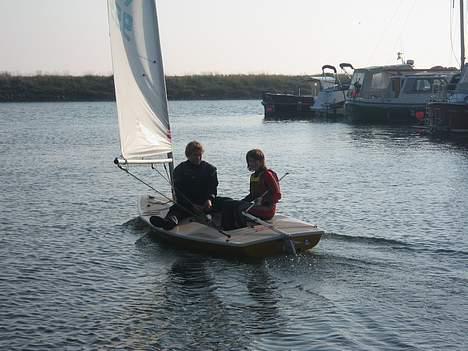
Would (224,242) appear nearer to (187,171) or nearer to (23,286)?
(187,171)

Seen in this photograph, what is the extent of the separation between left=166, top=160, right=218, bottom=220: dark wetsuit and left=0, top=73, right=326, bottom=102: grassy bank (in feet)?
312

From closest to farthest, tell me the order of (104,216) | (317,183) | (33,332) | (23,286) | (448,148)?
1. (33,332)
2. (23,286)
3. (104,216)
4. (317,183)
5. (448,148)

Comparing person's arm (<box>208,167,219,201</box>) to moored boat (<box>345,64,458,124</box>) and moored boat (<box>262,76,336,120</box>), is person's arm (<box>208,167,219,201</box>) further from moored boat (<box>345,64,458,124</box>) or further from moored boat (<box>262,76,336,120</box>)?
moored boat (<box>262,76,336,120</box>)

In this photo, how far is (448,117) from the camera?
40.2m

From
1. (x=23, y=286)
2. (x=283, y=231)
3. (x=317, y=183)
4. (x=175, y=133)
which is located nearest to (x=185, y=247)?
(x=283, y=231)

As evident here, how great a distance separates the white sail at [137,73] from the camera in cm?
1647

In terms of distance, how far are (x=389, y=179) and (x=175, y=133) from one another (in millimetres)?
27039

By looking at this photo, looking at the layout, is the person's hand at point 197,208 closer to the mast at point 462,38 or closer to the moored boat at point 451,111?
the moored boat at point 451,111

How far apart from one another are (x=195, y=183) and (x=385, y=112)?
39.5m

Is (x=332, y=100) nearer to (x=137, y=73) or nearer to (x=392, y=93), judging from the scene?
(x=392, y=93)

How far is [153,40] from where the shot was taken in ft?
54.6

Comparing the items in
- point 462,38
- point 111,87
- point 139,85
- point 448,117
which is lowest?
point 448,117

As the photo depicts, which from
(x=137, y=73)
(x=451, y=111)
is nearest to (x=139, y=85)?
(x=137, y=73)

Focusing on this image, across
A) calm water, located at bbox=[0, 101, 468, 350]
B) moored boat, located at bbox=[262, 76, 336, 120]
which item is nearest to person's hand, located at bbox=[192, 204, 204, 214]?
calm water, located at bbox=[0, 101, 468, 350]
